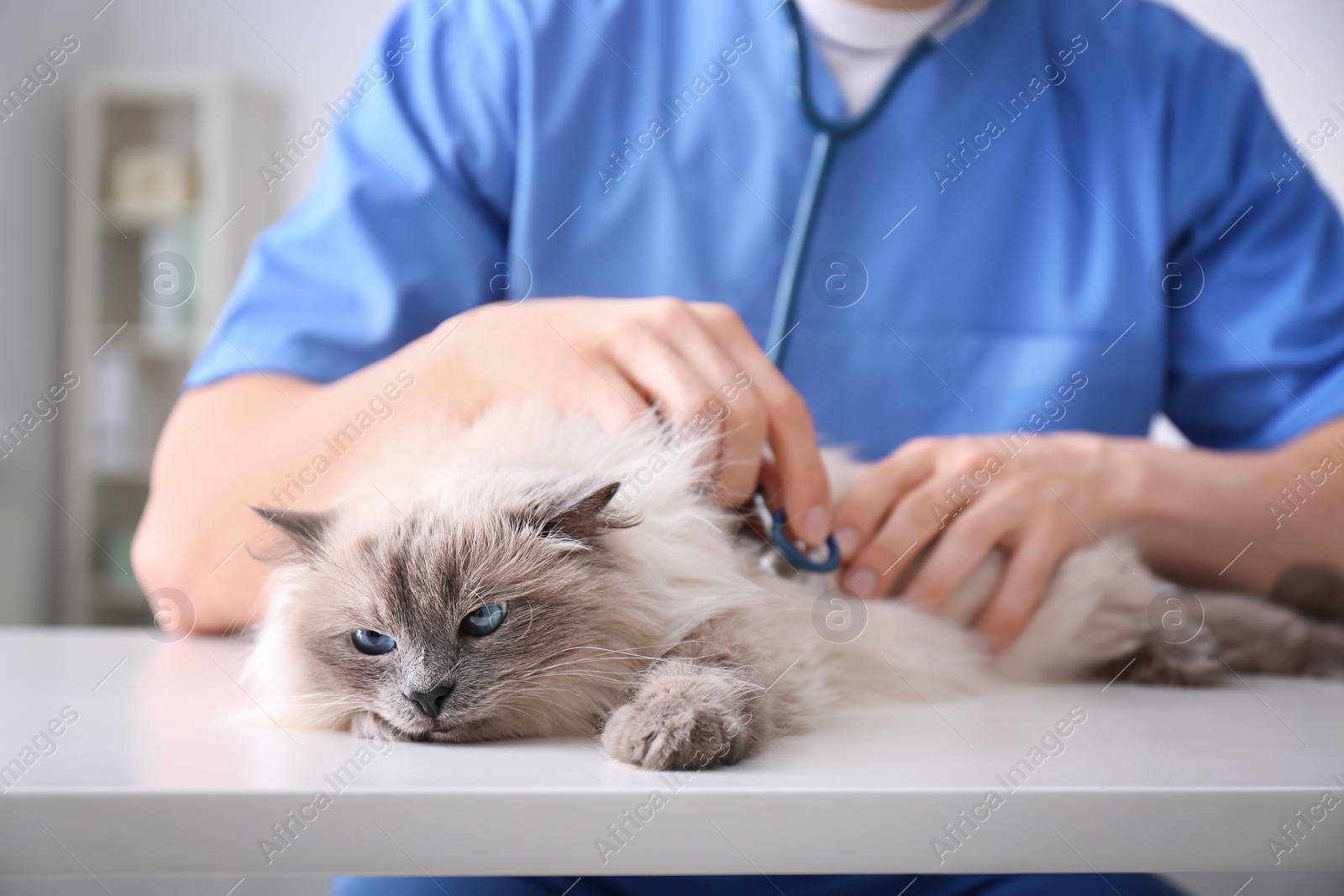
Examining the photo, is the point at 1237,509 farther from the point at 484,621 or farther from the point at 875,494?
the point at 484,621

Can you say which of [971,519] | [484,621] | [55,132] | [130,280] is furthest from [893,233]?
[55,132]

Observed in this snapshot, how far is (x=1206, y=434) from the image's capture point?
1376 millimetres

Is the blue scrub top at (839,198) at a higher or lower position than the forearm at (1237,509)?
higher

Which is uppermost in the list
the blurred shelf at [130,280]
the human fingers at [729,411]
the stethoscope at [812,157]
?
the stethoscope at [812,157]

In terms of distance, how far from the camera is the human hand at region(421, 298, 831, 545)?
81 centimetres

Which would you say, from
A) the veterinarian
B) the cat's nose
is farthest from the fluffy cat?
the veterinarian

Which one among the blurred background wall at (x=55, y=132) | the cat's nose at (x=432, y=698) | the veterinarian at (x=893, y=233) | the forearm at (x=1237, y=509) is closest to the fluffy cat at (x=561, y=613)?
the cat's nose at (x=432, y=698)

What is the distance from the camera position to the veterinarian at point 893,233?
1107mm

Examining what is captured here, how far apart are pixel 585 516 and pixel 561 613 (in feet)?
0.26

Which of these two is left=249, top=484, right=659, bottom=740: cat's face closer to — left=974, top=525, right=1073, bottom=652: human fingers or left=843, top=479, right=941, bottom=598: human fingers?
left=843, top=479, right=941, bottom=598: human fingers

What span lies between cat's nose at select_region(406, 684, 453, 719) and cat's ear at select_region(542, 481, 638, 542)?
0.49 feet

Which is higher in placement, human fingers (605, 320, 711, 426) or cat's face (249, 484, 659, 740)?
human fingers (605, 320, 711, 426)

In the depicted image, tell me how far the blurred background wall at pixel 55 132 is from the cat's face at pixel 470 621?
2244 mm

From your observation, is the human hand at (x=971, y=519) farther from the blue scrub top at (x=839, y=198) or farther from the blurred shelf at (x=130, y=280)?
the blurred shelf at (x=130, y=280)
